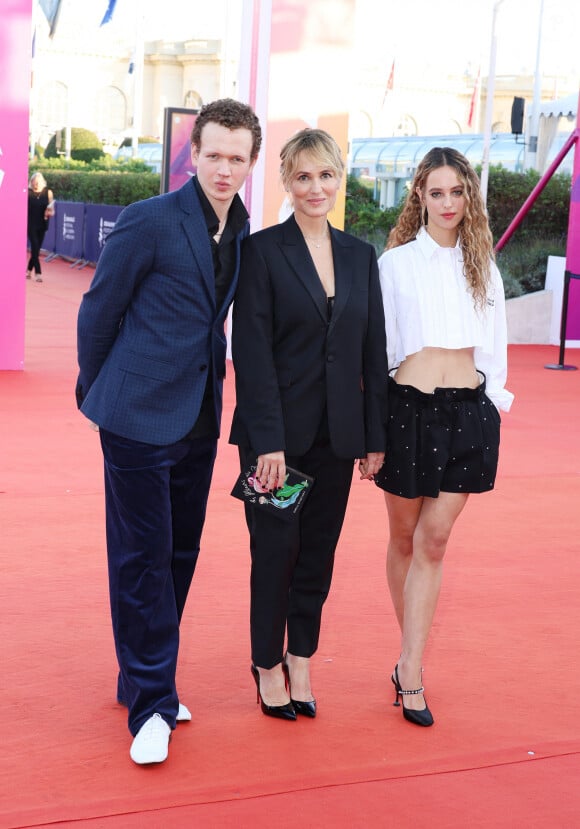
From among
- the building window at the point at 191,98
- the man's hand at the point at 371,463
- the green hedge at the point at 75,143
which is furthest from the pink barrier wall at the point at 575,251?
A: the building window at the point at 191,98

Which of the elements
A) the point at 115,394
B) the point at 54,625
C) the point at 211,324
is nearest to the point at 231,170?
the point at 211,324

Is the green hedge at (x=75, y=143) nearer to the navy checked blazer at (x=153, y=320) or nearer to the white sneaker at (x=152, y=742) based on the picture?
the navy checked blazer at (x=153, y=320)

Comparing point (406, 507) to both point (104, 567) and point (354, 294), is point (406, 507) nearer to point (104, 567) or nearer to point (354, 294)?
point (354, 294)

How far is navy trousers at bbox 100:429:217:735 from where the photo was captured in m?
3.49

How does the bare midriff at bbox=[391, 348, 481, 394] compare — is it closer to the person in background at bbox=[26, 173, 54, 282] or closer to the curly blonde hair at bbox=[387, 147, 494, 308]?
the curly blonde hair at bbox=[387, 147, 494, 308]

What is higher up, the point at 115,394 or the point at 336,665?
the point at 115,394

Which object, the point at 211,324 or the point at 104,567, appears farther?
the point at 104,567

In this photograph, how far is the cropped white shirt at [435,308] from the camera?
12.4 ft

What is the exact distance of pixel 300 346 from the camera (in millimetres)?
3609

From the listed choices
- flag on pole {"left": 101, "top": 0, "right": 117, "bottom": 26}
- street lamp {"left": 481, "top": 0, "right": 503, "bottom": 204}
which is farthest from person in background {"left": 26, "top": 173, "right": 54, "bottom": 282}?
flag on pole {"left": 101, "top": 0, "right": 117, "bottom": 26}

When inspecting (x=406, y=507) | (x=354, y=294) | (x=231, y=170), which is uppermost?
(x=231, y=170)

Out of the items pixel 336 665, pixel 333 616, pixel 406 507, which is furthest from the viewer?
pixel 333 616

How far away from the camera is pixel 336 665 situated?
433 cm

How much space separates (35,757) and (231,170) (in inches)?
69.7
